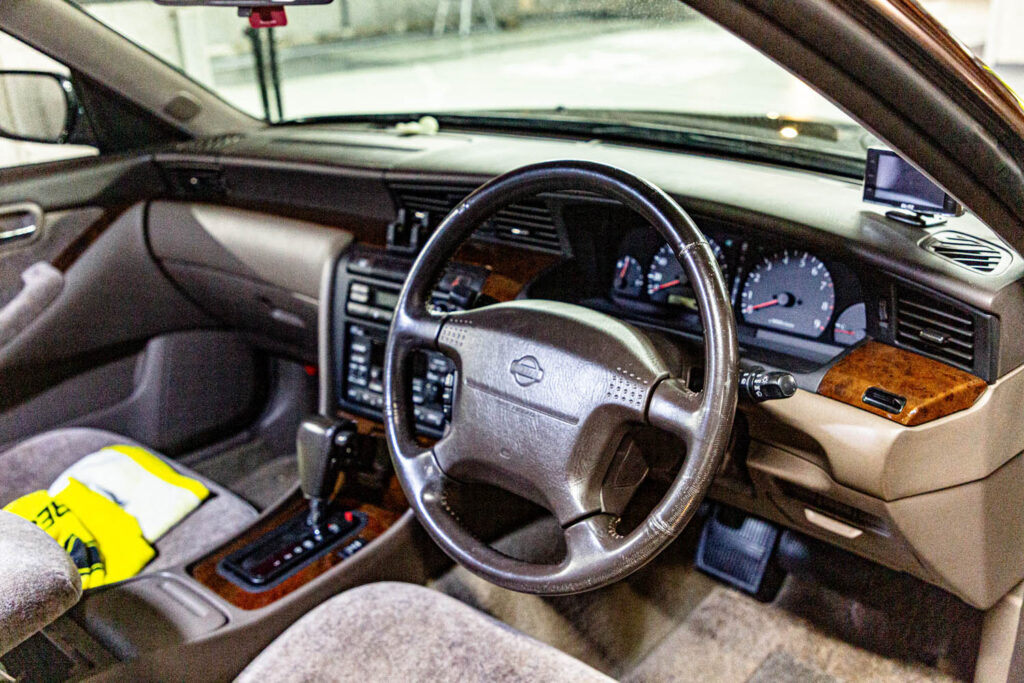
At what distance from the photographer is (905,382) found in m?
1.33

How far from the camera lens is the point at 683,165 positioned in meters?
1.78

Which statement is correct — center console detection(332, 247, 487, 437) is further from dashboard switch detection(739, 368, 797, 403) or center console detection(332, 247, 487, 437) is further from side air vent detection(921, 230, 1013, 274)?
side air vent detection(921, 230, 1013, 274)

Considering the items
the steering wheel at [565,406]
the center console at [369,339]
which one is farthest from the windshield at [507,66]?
the center console at [369,339]

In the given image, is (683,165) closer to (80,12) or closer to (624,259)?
(624,259)

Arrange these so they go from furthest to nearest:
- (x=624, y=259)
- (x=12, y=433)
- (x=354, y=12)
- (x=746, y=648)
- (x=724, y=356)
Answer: (x=354, y=12), (x=12, y=433), (x=746, y=648), (x=624, y=259), (x=724, y=356)

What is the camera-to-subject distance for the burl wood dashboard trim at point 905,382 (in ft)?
4.23

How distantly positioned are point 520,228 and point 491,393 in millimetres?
575

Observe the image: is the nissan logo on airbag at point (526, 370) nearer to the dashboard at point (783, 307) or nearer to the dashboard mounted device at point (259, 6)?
the dashboard at point (783, 307)

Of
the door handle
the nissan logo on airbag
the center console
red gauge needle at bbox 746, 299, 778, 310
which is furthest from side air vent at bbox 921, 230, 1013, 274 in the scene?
the door handle

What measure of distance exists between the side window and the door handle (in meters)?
0.13

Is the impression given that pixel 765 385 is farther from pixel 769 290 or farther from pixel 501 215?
pixel 501 215

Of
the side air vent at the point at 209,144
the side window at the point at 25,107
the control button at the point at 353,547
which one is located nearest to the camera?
the control button at the point at 353,547

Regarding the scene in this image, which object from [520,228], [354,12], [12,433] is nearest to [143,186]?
[12,433]

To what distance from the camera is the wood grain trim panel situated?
1610 mm
